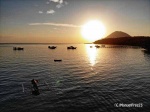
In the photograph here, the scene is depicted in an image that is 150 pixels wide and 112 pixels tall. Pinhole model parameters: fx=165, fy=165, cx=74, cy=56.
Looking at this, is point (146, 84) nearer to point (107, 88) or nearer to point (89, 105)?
point (107, 88)

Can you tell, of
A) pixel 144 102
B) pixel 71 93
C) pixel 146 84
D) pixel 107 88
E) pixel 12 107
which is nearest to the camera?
pixel 12 107

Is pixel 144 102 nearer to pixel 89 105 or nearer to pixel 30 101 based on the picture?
pixel 89 105

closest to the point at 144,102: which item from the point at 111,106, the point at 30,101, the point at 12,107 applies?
the point at 111,106

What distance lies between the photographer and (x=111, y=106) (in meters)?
24.4

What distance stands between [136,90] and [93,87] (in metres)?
8.43

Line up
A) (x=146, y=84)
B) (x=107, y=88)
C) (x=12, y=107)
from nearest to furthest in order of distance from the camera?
1. (x=12, y=107)
2. (x=107, y=88)
3. (x=146, y=84)

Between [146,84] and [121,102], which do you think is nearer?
[121,102]

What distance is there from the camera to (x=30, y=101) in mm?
26562

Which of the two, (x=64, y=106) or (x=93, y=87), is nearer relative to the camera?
(x=64, y=106)

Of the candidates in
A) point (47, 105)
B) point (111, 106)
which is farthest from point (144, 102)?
point (47, 105)

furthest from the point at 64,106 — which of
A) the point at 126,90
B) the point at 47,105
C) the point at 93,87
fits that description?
the point at 126,90

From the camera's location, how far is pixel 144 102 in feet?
85.5

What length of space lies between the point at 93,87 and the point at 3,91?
1789 centimetres

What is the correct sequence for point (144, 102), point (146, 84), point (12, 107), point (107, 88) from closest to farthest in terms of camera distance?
point (12, 107) → point (144, 102) → point (107, 88) → point (146, 84)
